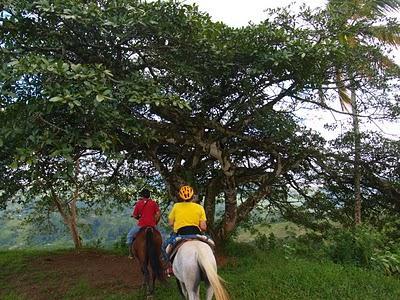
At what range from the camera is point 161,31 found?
802cm

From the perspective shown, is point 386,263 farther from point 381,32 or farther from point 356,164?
point 381,32

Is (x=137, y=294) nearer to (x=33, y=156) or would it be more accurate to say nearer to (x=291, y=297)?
(x=291, y=297)

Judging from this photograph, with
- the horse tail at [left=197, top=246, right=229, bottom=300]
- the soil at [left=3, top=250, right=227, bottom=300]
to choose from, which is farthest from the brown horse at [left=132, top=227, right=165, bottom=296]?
the horse tail at [left=197, top=246, right=229, bottom=300]

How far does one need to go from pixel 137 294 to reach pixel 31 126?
173 inches

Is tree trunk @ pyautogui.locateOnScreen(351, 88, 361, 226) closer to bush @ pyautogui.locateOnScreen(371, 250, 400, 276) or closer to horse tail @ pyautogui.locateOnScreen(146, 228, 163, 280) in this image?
bush @ pyautogui.locateOnScreen(371, 250, 400, 276)

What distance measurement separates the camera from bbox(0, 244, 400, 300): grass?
26.2ft

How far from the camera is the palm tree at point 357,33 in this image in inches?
389

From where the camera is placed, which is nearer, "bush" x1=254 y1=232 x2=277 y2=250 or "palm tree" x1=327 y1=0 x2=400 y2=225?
"palm tree" x1=327 y1=0 x2=400 y2=225

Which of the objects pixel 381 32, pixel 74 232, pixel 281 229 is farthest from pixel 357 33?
pixel 74 232

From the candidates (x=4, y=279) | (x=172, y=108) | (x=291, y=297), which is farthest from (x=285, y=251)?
(x=4, y=279)

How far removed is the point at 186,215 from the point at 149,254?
1789mm

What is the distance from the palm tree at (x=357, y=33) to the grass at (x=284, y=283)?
3861mm

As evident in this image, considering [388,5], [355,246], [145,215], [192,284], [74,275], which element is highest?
[388,5]

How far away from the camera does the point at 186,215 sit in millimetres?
7535
